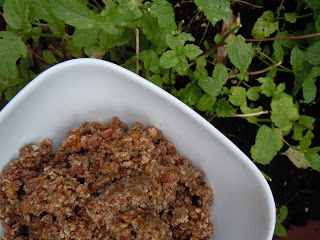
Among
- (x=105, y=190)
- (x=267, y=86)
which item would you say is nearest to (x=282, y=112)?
(x=267, y=86)

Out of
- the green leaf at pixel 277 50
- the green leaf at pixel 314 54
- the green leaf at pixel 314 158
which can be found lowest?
the green leaf at pixel 314 158

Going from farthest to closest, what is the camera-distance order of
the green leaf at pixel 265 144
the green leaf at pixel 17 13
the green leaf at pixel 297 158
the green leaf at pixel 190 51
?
the green leaf at pixel 297 158 → the green leaf at pixel 265 144 → the green leaf at pixel 190 51 → the green leaf at pixel 17 13

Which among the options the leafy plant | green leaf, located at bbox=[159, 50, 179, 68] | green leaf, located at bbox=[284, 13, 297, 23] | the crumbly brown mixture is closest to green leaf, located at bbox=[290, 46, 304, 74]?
the leafy plant

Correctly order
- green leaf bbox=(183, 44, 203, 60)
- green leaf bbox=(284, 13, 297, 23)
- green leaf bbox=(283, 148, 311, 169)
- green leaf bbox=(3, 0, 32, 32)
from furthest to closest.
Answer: green leaf bbox=(283, 148, 311, 169)
green leaf bbox=(284, 13, 297, 23)
green leaf bbox=(183, 44, 203, 60)
green leaf bbox=(3, 0, 32, 32)

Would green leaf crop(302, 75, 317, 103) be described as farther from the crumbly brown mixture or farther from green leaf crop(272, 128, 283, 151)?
the crumbly brown mixture

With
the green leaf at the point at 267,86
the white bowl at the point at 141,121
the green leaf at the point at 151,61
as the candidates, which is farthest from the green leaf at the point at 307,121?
the green leaf at the point at 151,61

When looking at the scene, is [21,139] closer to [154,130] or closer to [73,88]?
[73,88]

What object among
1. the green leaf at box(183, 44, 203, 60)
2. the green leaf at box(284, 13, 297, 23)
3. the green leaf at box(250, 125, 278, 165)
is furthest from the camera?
the green leaf at box(284, 13, 297, 23)

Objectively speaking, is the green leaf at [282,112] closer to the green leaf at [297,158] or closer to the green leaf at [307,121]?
the green leaf at [307,121]
